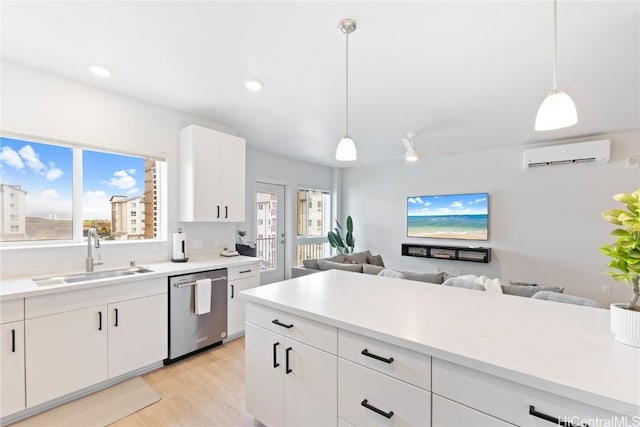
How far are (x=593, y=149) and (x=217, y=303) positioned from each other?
5278 mm

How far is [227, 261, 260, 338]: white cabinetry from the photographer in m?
3.04

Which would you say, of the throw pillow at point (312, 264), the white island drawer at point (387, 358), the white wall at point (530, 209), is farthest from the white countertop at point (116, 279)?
the white wall at point (530, 209)

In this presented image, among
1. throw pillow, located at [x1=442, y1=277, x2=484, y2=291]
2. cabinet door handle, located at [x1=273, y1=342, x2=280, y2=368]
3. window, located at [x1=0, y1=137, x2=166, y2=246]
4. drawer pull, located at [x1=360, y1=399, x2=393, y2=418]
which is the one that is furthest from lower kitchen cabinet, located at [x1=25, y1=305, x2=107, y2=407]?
throw pillow, located at [x1=442, y1=277, x2=484, y2=291]

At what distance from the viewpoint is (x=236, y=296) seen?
310 cm

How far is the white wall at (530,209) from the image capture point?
3.99 m

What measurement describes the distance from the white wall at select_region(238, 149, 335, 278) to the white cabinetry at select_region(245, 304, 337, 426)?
315 centimetres

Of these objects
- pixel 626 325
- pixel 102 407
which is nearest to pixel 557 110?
pixel 626 325

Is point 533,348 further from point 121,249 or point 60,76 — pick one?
point 60,76

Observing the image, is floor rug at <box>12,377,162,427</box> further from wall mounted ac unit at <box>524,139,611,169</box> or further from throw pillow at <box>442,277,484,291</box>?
wall mounted ac unit at <box>524,139,611,169</box>

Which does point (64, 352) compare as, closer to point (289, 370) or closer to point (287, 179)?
point (289, 370)

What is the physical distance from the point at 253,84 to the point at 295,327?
2027mm

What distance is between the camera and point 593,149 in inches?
154

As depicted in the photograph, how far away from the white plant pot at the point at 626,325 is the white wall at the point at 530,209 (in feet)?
13.0

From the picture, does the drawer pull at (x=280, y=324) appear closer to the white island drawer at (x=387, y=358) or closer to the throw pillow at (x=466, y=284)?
the white island drawer at (x=387, y=358)
